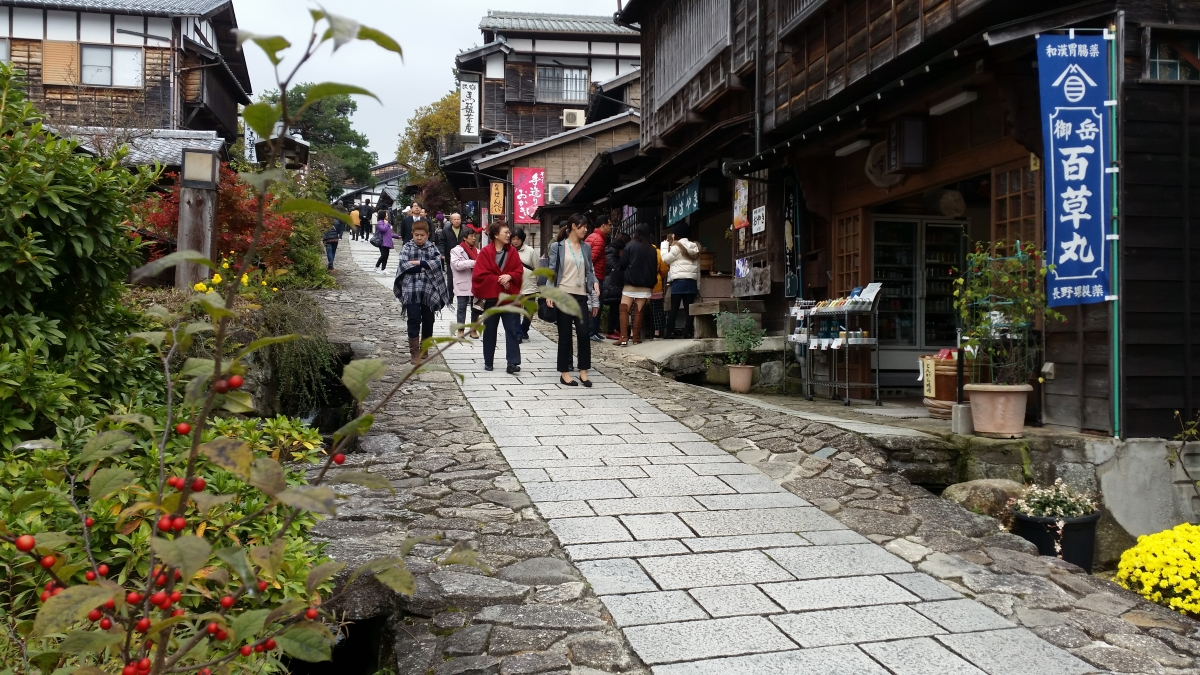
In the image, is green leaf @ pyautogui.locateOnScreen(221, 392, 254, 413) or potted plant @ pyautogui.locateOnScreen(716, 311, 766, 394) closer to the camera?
green leaf @ pyautogui.locateOnScreen(221, 392, 254, 413)

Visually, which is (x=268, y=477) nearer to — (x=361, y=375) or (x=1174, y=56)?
(x=361, y=375)

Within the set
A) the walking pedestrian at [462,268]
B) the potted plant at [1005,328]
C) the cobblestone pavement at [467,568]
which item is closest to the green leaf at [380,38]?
the cobblestone pavement at [467,568]

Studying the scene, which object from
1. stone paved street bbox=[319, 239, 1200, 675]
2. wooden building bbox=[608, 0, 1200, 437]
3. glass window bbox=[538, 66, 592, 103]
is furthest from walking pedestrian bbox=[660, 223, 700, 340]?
glass window bbox=[538, 66, 592, 103]

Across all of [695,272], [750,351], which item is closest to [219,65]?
[695,272]

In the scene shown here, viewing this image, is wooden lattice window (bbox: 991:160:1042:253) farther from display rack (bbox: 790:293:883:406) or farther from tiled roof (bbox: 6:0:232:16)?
tiled roof (bbox: 6:0:232:16)

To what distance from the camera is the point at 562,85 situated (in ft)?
121

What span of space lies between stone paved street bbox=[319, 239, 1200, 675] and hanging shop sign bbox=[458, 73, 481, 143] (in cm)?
2879

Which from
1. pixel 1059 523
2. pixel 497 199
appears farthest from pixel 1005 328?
pixel 497 199

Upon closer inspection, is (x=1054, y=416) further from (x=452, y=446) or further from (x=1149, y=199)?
(x=452, y=446)

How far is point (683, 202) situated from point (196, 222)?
938 cm

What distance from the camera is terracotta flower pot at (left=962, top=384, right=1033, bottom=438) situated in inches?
298

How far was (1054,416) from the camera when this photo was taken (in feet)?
26.0

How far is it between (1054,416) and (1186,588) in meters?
2.39

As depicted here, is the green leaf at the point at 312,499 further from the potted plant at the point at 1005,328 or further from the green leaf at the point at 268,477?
the potted plant at the point at 1005,328
